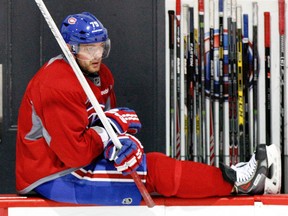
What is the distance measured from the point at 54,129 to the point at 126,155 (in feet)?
1.17

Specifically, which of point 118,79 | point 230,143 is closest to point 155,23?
point 118,79

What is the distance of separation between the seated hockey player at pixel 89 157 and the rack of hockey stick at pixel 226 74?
1.20m

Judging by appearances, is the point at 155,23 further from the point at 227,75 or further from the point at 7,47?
the point at 7,47

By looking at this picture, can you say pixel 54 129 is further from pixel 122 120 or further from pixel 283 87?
pixel 283 87

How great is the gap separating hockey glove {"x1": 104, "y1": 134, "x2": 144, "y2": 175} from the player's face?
16.2 inches

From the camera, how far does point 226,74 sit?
18.4 ft

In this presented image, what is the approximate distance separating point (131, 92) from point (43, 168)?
4.74 ft

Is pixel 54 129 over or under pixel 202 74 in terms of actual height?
under

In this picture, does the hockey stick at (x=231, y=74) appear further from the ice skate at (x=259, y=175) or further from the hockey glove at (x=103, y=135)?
the hockey glove at (x=103, y=135)

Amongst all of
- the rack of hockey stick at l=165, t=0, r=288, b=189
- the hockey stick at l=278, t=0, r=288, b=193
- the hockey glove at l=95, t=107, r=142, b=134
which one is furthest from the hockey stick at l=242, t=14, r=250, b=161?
the hockey glove at l=95, t=107, r=142, b=134

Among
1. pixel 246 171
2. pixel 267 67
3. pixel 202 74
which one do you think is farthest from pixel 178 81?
pixel 246 171

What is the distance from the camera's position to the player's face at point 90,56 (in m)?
4.32

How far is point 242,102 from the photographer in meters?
5.61

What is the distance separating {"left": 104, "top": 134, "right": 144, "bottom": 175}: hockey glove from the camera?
4109mm
